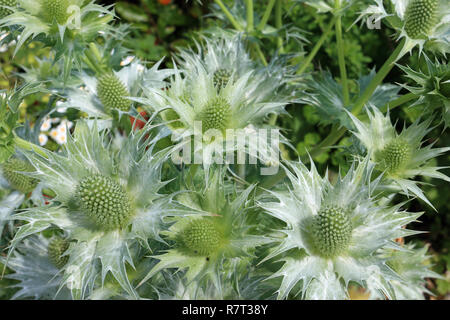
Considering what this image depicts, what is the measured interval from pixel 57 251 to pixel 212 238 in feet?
2.06

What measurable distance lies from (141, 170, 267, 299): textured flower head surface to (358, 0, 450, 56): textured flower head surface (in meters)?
0.66

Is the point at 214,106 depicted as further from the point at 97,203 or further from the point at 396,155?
the point at 396,155

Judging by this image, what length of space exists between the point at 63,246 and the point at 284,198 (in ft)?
2.53

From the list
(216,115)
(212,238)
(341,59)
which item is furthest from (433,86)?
(212,238)

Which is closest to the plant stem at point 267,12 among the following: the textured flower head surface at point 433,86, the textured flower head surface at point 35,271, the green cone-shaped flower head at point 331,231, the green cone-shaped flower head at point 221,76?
the green cone-shaped flower head at point 221,76

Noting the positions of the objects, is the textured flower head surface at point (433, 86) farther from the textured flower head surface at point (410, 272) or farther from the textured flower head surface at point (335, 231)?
the textured flower head surface at point (410, 272)

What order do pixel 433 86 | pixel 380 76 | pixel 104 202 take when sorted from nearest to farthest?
pixel 104 202
pixel 433 86
pixel 380 76

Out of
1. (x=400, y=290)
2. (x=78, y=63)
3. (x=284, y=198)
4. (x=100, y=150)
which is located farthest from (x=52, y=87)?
(x=400, y=290)

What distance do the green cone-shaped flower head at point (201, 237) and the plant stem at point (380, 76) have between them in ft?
2.12

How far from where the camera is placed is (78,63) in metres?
1.15

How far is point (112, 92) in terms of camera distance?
1.33 meters

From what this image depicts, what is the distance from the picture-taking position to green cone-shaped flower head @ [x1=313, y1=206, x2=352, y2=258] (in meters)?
0.99

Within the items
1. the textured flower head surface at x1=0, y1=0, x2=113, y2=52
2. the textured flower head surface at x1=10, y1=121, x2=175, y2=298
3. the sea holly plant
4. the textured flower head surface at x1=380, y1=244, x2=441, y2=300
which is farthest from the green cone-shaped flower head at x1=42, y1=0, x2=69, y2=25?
the textured flower head surface at x1=380, y1=244, x2=441, y2=300
